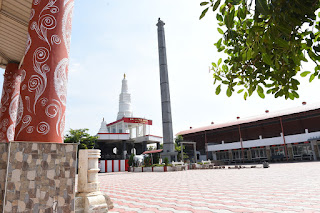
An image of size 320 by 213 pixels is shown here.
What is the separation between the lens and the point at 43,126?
9.12 feet

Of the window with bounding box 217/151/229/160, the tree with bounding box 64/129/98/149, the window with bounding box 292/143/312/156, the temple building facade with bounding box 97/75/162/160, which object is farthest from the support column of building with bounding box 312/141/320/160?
the tree with bounding box 64/129/98/149

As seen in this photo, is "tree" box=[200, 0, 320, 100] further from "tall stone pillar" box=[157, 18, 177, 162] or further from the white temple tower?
the white temple tower

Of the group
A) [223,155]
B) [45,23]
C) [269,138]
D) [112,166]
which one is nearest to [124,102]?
[112,166]

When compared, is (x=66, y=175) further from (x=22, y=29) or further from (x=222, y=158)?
(x=222, y=158)

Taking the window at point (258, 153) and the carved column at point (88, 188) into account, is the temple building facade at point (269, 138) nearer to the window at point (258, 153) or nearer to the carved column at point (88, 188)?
the window at point (258, 153)

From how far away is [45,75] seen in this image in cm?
293

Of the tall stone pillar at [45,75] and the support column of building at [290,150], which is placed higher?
the tall stone pillar at [45,75]

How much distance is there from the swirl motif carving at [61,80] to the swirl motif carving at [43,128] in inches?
15.9

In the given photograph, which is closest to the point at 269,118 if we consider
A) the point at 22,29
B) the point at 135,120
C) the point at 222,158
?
the point at 222,158

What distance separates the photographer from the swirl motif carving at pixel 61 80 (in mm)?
3021

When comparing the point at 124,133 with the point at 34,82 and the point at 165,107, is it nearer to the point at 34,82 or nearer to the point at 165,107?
the point at 165,107

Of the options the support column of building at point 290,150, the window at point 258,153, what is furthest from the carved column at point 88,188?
the window at point 258,153

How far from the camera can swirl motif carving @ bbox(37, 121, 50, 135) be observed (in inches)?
108

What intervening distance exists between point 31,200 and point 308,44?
348 cm
